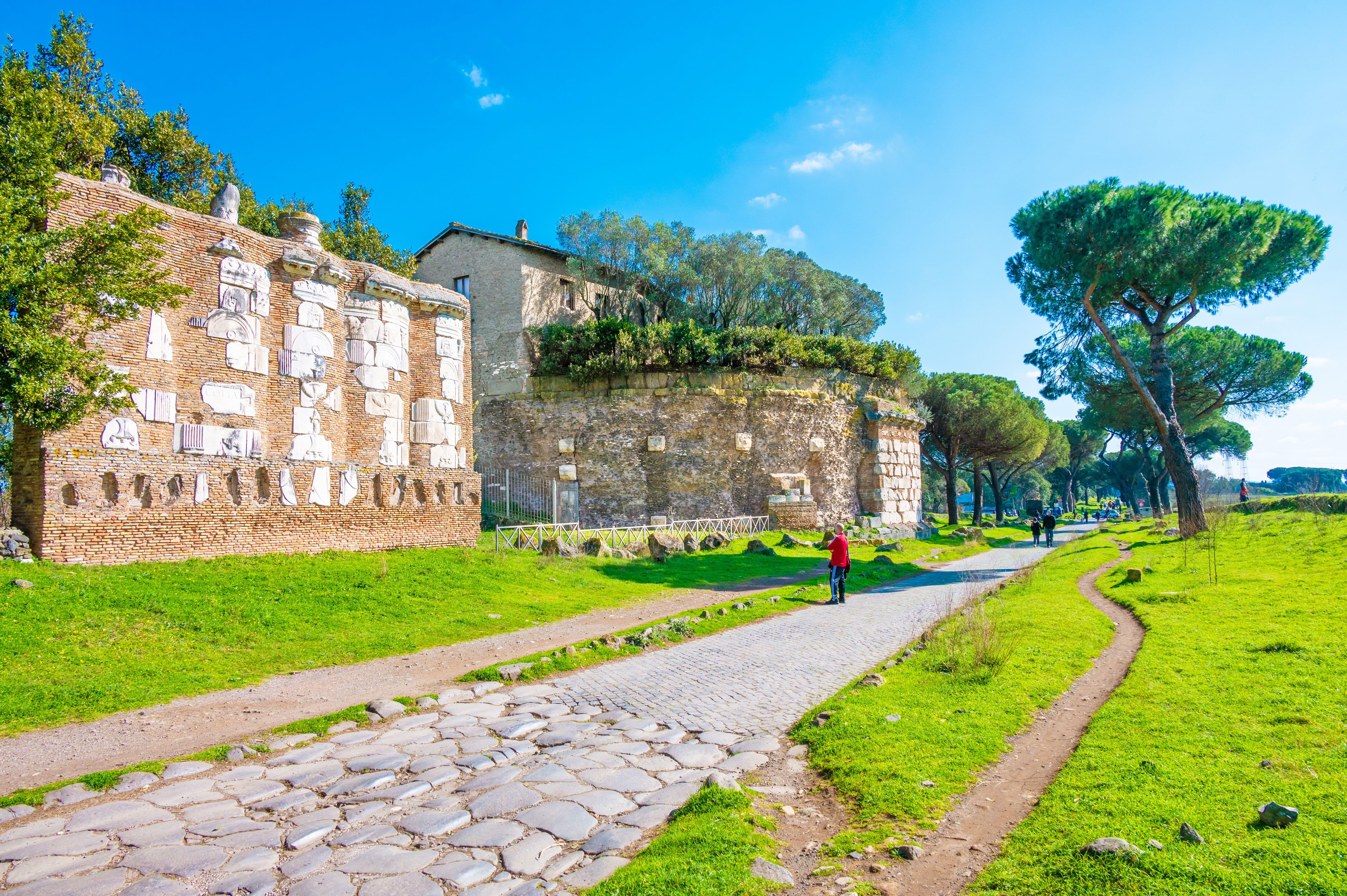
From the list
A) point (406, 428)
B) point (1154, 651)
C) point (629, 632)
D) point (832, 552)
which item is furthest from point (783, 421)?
point (1154, 651)

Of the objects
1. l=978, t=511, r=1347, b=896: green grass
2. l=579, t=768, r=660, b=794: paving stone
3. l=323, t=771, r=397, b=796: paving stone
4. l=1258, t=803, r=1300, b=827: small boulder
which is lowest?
l=579, t=768, r=660, b=794: paving stone

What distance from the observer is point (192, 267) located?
12.3 metres

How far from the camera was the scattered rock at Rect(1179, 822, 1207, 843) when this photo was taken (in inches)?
142

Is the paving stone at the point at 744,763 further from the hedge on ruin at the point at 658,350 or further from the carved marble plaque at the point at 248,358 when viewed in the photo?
the hedge on ruin at the point at 658,350

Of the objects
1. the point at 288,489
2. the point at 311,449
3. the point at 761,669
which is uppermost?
the point at 311,449

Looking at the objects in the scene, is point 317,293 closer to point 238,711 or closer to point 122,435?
point 122,435

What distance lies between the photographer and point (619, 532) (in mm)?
21125

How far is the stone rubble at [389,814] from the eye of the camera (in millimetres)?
Result: 3867

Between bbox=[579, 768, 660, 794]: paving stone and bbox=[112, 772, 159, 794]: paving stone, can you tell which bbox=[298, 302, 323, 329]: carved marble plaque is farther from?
bbox=[579, 768, 660, 794]: paving stone

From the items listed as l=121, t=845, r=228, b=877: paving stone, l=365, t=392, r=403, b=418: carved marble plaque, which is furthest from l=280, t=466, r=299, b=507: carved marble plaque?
l=121, t=845, r=228, b=877: paving stone

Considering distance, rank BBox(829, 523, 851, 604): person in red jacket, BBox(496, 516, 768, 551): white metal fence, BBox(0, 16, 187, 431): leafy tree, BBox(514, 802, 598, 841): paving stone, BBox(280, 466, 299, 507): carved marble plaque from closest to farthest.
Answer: BBox(514, 802, 598, 841): paving stone → BBox(0, 16, 187, 431): leafy tree → BBox(280, 466, 299, 507): carved marble plaque → BBox(829, 523, 851, 604): person in red jacket → BBox(496, 516, 768, 551): white metal fence

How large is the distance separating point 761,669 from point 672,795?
160 inches

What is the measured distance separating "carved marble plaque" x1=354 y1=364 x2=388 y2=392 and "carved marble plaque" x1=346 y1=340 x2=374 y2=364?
4.7 inches

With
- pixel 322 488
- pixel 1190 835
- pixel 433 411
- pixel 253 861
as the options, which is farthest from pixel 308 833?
pixel 433 411
